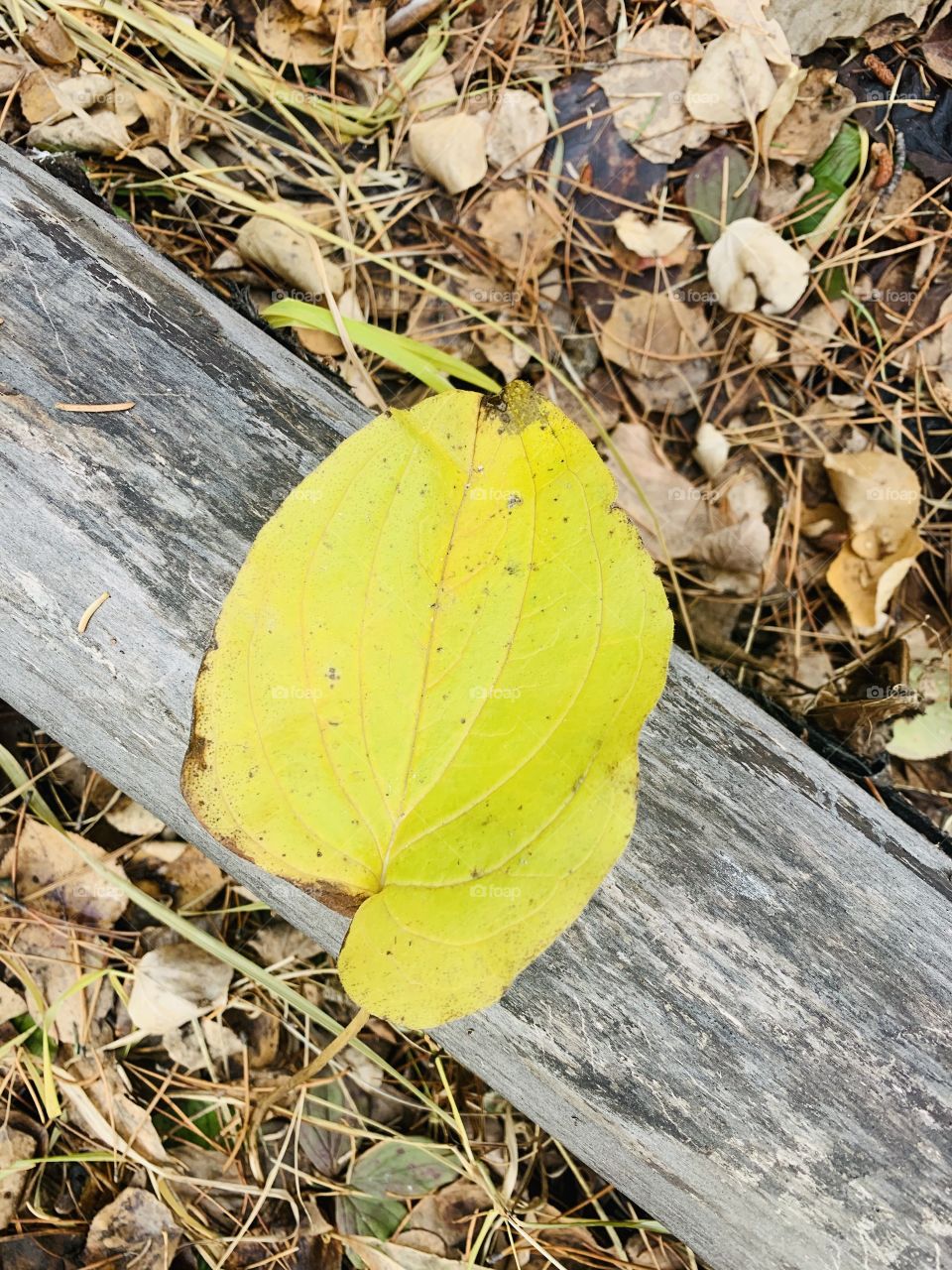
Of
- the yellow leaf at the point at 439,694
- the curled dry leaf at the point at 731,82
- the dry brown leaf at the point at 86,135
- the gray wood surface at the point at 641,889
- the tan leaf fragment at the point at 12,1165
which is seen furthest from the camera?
the curled dry leaf at the point at 731,82

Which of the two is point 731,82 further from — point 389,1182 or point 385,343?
point 389,1182

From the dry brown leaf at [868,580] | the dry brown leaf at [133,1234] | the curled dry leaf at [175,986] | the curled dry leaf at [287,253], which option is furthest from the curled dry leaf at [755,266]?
the dry brown leaf at [133,1234]

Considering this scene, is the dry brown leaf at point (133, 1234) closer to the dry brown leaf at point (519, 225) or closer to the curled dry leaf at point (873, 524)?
the curled dry leaf at point (873, 524)

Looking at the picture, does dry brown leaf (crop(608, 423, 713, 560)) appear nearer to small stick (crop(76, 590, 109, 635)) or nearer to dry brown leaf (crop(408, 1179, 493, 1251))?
small stick (crop(76, 590, 109, 635))

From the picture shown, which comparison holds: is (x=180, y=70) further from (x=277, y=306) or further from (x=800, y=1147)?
(x=800, y=1147)

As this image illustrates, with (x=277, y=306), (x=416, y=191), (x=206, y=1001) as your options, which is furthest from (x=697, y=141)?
(x=206, y=1001)

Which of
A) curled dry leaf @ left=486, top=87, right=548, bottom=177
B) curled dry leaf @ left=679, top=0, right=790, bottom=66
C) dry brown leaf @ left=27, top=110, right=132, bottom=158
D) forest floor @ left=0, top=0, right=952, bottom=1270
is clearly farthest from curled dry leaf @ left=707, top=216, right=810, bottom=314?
dry brown leaf @ left=27, top=110, right=132, bottom=158
